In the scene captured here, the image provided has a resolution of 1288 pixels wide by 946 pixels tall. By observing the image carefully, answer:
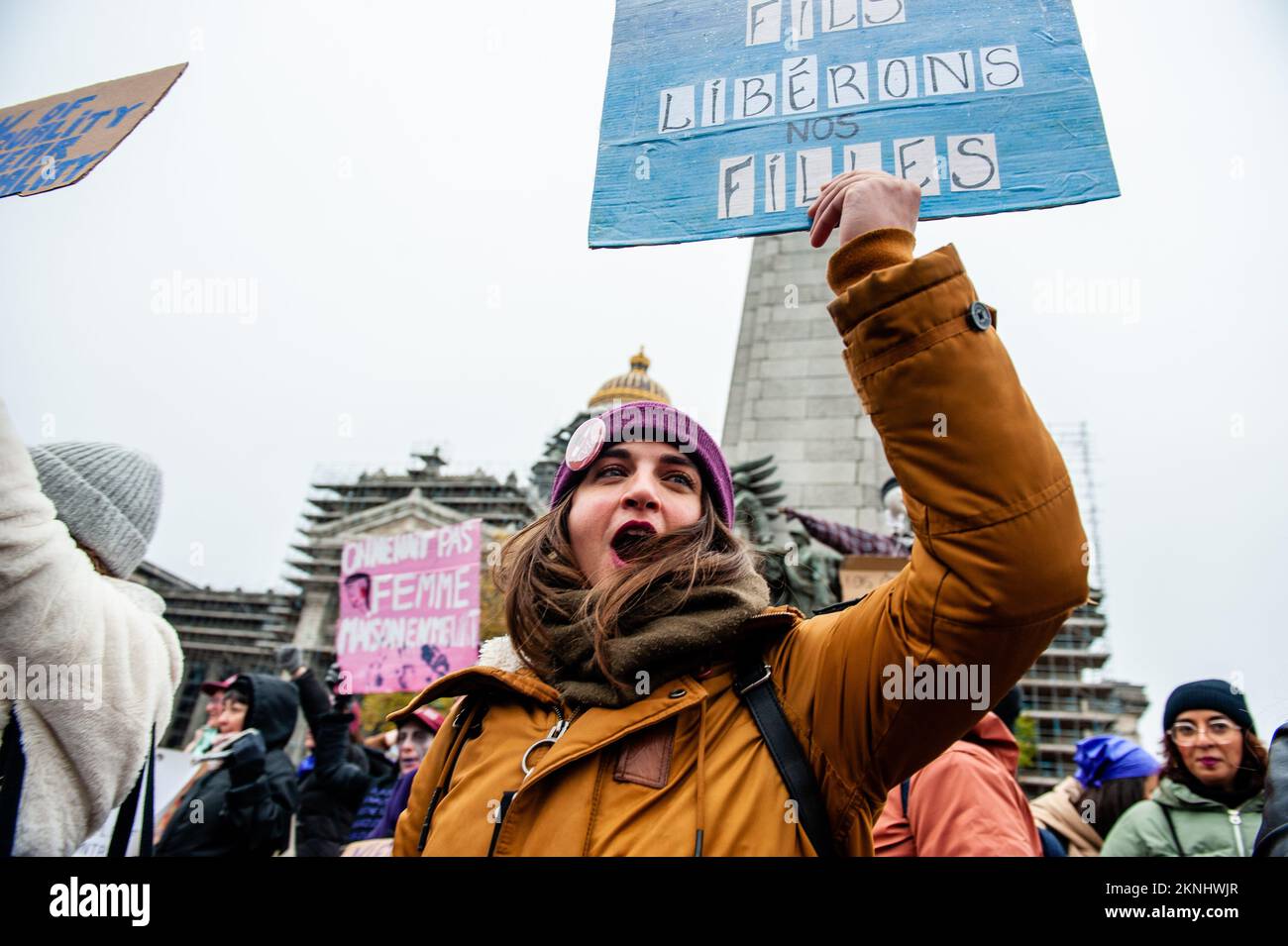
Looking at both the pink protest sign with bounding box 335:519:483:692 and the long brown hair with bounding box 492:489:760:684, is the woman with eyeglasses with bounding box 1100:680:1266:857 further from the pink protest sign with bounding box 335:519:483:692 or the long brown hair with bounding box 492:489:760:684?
the pink protest sign with bounding box 335:519:483:692

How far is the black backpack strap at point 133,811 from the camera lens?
7.02ft

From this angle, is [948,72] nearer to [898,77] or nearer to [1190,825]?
[898,77]

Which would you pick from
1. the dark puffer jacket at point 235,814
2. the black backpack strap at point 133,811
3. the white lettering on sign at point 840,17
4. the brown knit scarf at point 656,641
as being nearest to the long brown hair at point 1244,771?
the brown knit scarf at point 656,641

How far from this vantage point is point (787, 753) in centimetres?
143

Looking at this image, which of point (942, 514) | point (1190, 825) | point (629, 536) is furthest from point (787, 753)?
point (1190, 825)

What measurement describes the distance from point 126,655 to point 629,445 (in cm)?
152

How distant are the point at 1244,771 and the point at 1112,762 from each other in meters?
1.00

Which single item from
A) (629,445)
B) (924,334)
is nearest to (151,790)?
(629,445)

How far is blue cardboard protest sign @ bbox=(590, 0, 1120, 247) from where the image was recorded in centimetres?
205

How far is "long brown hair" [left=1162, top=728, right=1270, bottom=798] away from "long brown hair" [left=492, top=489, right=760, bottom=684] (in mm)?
2603

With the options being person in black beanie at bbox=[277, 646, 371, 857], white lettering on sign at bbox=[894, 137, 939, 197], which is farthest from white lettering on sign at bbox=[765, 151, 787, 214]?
person in black beanie at bbox=[277, 646, 371, 857]

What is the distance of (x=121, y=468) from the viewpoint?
2.39m

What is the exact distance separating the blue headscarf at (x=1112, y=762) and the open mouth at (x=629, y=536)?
12.0 feet

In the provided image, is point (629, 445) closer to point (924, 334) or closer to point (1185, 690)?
point (924, 334)
